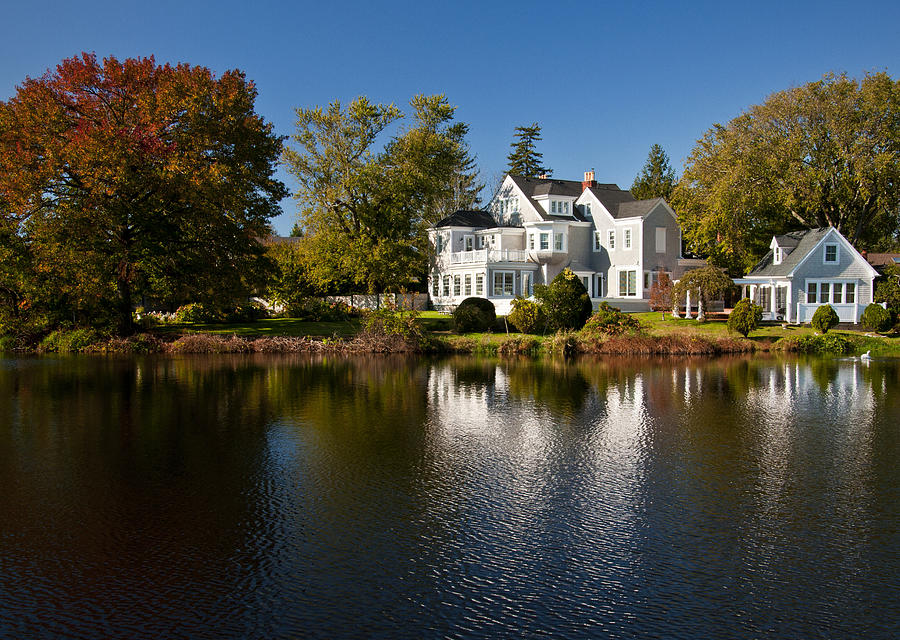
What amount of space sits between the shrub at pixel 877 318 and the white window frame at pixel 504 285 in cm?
2309

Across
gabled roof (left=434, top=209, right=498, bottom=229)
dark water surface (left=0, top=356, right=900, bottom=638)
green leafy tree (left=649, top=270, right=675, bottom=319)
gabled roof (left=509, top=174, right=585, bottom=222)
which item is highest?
gabled roof (left=509, top=174, right=585, bottom=222)

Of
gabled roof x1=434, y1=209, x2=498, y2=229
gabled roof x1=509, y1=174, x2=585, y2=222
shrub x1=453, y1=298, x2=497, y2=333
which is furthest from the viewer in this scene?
gabled roof x1=434, y1=209, x2=498, y2=229

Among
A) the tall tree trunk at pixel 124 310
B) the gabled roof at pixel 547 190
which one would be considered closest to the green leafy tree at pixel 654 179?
the gabled roof at pixel 547 190

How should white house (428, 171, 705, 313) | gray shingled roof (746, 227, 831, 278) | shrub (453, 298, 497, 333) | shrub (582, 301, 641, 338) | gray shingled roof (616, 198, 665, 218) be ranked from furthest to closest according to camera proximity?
white house (428, 171, 705, 313) < gray shingled roof (616, 198, 665, 218) < gray shingled roof (746, 227, 831, 278) < shrub (453, 298, 497, 333) < shrub (582, 301, 641, 338)

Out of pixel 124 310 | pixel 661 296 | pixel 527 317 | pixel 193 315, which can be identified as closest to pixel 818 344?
pixel 661 296

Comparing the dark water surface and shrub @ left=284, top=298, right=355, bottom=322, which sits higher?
shrub @ left=284, top=298, right=355, bottom=322

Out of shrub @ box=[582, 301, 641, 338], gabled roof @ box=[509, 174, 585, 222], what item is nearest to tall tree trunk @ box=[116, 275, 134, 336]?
shrub @ box=[582, 301, 641, 338]

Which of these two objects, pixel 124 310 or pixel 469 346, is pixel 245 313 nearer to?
pixel 124 310

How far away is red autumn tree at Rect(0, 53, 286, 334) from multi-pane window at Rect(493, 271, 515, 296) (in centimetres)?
2119

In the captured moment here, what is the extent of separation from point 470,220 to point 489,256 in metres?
6.23

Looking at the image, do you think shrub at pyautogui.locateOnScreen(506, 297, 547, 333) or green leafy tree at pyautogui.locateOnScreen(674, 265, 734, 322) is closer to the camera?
shrub at pyautogui.locateOnScreen(506, 297, 547, 333)

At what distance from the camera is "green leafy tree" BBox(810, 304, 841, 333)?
40.6 metres

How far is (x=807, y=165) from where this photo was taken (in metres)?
48.5

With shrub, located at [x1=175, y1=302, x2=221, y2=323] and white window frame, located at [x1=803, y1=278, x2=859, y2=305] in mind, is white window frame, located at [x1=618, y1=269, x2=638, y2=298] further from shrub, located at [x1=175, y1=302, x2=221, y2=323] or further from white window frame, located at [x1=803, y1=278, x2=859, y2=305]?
shrub, located at [x1=175, y1=302, x2=221, y2=323]
